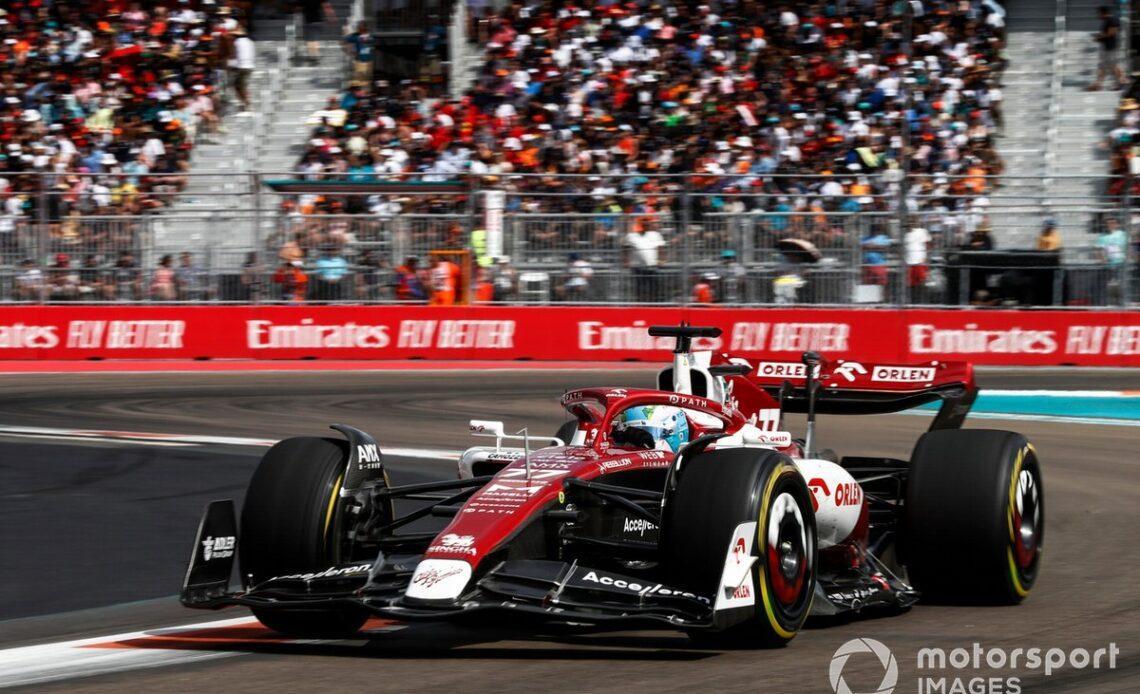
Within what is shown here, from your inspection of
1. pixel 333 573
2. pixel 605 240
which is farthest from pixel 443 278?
pixel 333 573

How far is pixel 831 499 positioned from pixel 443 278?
14.6 meters

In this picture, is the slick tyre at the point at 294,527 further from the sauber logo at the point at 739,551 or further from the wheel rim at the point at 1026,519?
the wheel rim at the point at 1026,519

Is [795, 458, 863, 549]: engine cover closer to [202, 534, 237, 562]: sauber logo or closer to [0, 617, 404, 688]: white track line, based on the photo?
[0, 617, 404, 688]: white track line

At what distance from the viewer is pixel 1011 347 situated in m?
21.4

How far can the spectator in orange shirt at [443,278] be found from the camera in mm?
21984

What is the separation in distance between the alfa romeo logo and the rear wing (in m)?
2.61

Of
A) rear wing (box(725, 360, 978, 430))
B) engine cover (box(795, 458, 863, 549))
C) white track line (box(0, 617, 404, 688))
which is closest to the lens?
white track line (box(0, 617, 404, 688))

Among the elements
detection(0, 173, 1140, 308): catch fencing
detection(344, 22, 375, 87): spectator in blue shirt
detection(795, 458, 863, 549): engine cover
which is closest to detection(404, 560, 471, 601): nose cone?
detection(795, 458, 863, 549): engine cover

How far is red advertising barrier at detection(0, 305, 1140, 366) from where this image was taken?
2131 cm

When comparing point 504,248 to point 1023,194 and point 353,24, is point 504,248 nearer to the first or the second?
point 1023,194

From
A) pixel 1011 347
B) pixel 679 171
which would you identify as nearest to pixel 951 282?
pixel 1011 347

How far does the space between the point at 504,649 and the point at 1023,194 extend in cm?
1614

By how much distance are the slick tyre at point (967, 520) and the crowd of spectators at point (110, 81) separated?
63.1 feet

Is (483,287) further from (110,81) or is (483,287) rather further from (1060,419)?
(110,81)
